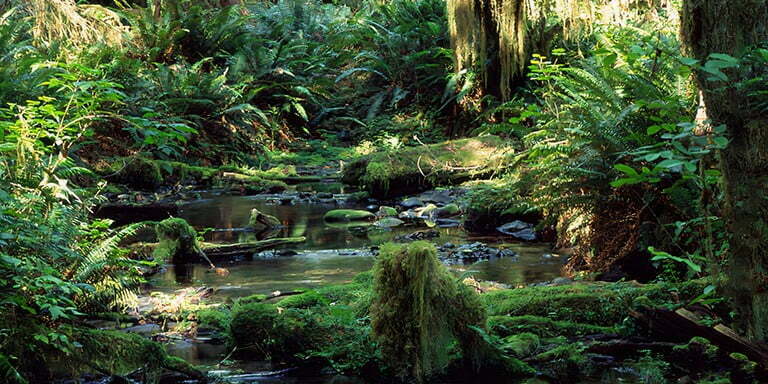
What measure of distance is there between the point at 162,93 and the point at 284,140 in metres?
3.53

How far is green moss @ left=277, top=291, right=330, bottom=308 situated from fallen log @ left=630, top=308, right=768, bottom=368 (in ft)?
6.71

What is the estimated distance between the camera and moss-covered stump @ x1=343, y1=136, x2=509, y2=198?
1173 cm

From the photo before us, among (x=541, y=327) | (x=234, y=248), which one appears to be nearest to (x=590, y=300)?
(x=541, y=327)

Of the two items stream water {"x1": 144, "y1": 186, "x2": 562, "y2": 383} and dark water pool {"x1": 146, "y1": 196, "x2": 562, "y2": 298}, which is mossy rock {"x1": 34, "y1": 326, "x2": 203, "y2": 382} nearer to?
stream water {"x1": 144, "y1": 186, "x2": 562, "y2": 383}

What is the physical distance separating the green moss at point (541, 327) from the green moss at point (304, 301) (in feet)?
4.20

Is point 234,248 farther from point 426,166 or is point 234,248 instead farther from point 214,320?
Answer: point 426,166

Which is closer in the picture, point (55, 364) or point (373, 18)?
point (55, 364)

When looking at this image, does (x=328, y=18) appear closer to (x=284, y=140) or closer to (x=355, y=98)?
(x=355, y=98)

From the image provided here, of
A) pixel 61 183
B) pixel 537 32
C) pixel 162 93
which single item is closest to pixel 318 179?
pixel 162 93

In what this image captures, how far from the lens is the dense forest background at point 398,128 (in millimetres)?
3453

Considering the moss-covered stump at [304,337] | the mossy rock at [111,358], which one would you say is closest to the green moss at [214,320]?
the moss-covered stump at [304,337]

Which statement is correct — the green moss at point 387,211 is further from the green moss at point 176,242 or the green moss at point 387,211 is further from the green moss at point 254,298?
the green moss at point 254,298

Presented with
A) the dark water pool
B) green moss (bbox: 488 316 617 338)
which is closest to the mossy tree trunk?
green moss (bbox: 488 316 617 338)

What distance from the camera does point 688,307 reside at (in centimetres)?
401
